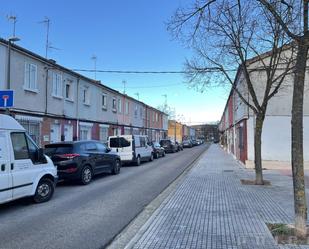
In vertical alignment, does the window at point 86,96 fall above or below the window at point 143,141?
above

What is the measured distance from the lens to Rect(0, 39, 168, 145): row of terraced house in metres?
16.8

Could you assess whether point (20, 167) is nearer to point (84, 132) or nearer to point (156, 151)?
point (84, 132)

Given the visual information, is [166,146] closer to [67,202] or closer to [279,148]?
[279,148]

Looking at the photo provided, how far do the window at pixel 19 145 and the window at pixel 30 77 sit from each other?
8.94m

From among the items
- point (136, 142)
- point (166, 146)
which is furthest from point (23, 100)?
point (166, 146)

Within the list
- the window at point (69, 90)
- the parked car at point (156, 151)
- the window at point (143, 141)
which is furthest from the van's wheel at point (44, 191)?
the parked car at point (156, 151)

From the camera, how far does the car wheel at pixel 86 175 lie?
13391 millimetres

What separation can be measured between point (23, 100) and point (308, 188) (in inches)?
514

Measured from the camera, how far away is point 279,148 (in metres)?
19.3

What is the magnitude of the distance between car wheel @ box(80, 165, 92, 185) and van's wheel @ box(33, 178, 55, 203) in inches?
123

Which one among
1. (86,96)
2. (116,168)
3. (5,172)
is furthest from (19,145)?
(86,96)

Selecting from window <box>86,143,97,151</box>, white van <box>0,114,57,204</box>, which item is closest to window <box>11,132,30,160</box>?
white van <box>0,114,57,204</box>

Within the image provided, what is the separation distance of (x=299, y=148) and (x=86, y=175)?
9.06 m

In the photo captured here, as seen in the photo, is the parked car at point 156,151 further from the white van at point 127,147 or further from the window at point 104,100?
the white van at point 127,147
